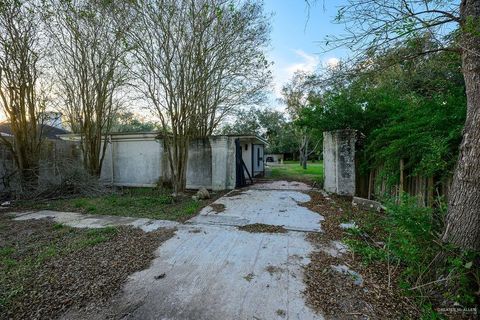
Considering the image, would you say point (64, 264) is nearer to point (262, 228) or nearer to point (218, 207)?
point (262, 228)

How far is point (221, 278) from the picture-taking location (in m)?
2.44

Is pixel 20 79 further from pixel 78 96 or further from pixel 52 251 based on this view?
pixel 52 251

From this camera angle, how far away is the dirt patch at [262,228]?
3896 millimetres

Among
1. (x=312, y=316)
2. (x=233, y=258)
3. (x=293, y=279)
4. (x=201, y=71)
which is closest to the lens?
(x=312, y=316)

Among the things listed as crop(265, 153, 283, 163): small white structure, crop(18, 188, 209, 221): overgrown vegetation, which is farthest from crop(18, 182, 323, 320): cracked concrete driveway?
crop(265, 153, 283, 163): small white structure

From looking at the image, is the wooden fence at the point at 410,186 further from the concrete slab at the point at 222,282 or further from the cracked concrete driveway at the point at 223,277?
the concrete slab at the point at 222,282

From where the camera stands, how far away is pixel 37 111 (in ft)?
22.7

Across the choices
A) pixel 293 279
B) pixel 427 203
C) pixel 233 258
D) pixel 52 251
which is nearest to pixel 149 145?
pixel 52 251

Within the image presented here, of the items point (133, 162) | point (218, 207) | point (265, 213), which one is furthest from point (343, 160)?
point (133, 162)

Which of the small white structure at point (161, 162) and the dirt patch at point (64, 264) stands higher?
the small white structure at point (161, 162)

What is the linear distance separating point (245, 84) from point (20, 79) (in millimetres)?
7173

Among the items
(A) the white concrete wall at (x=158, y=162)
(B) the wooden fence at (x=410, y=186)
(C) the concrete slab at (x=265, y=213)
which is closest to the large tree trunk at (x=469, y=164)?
(B) the wooden fence at (x=410, y=186)

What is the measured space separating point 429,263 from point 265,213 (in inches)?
122

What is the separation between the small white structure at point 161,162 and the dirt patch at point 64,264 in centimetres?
424
